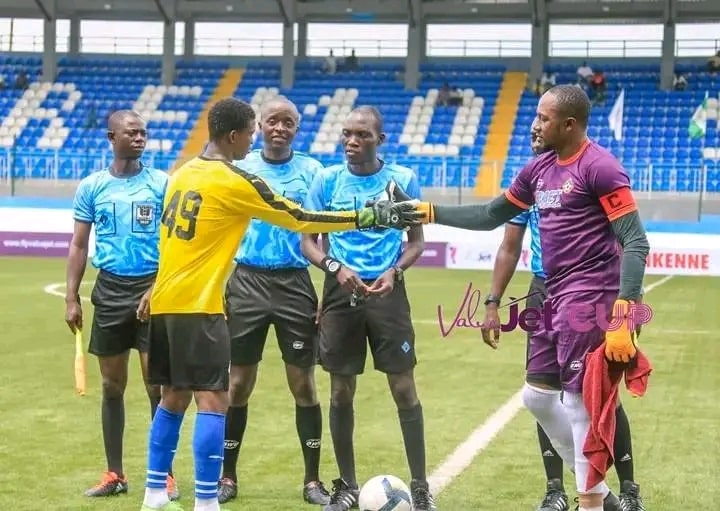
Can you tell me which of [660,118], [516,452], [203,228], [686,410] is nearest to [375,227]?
[203,228]

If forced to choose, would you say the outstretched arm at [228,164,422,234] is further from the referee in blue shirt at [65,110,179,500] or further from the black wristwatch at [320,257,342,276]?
the referee in blue shirt at [65,110,179,500]

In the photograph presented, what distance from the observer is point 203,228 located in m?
5.52

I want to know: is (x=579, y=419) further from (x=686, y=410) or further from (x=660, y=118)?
(x=660, y=118)

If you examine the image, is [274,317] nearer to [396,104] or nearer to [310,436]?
[310,436]

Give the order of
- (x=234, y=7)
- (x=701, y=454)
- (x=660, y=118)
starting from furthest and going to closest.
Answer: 1. (x=234, y=7)
2. (x=660, y=118)
3. (x=701, y=454)

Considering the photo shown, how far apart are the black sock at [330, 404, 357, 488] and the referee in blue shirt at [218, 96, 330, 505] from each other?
0.66 ft

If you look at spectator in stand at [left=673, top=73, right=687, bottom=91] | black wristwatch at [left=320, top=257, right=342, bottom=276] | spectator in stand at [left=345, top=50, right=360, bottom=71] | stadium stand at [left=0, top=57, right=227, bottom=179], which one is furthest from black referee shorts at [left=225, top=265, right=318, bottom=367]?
spectator in stand at [left=345, top=50, right=360, bottom=71]

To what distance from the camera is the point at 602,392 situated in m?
5.28

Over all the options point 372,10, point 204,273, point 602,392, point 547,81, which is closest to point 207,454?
point 204,273

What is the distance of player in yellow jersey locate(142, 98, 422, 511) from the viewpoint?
18.2 ft

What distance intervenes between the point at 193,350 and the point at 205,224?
60 centimetres

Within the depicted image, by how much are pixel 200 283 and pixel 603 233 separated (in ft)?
6.05

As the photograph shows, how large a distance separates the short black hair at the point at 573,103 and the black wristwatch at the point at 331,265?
1459mm

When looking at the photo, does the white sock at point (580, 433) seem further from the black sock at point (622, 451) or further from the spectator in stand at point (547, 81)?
the spectator in stand at point (547, 81)
